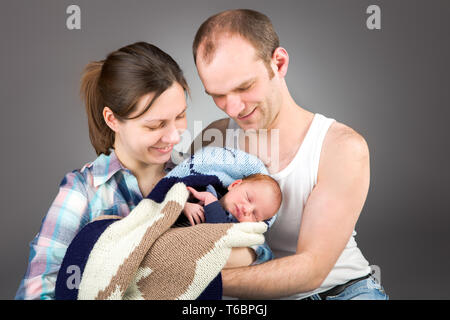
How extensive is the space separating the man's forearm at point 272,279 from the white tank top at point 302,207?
157 millimetres

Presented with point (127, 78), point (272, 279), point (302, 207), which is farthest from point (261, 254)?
point (127, 78)

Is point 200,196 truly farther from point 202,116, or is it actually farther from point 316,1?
point 316,1

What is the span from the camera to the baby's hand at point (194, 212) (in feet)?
6.12

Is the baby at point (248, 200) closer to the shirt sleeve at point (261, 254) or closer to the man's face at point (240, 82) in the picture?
the shirt sleeve at point (261, 254)

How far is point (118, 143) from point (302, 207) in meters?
0.79

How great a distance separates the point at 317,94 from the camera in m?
2.56

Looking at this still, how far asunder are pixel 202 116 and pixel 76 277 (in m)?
1.12

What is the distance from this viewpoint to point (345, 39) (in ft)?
8.51

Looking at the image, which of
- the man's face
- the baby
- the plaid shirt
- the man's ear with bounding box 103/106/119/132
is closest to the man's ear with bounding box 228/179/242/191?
the baby

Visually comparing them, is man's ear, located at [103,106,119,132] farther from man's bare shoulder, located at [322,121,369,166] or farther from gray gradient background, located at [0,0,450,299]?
man's bare shoulder, located at [322,121,369,166]

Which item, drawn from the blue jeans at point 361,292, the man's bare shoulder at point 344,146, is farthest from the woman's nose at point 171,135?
the blue jeans at point 361,292

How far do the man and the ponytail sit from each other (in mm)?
409

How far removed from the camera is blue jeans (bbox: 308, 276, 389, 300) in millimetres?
2049
